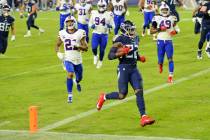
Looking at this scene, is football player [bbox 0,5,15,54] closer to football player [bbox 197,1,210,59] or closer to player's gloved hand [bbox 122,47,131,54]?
football player [bbox 197,1,210,59]

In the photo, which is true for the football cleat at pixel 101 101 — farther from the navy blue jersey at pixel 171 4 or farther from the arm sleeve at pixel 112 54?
the navy blue jersey at pixel 171 4

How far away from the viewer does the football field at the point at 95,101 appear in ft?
38.0

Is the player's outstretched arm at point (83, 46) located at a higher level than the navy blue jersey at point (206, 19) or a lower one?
higher

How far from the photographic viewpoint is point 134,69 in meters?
12.3

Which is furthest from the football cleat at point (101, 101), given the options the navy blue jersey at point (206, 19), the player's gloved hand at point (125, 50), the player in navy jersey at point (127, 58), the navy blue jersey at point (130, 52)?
the navy blue jersey at point (206, 19)

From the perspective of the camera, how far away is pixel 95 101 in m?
14.8

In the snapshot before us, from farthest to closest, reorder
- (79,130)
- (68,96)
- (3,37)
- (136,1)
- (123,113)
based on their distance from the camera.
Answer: (136,1) → (3,37) → (68,96) → (123,113) → (79,130)

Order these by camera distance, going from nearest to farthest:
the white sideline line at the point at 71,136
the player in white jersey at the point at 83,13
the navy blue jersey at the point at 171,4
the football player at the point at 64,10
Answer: the white sideline line at the point at 71,136 < the player in white jersey at the point at 83,13 < the football player at the point at 64,10 < the navy blue jersey at the point at 171,4

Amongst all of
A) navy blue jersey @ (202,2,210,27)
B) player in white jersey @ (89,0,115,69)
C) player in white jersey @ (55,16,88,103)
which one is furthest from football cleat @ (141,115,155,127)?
navy blue jersey @ (202,2,210,27)

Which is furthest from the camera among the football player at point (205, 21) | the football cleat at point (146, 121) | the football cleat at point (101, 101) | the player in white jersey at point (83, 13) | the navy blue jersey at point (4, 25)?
the player in white jersey at point (83, 13)

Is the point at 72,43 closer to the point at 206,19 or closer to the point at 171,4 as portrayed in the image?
the point at 206,19

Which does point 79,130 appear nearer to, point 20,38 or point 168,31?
point 168,31

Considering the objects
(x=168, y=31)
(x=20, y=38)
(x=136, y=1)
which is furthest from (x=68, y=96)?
(x=136, y=1)

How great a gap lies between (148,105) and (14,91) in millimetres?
4132
